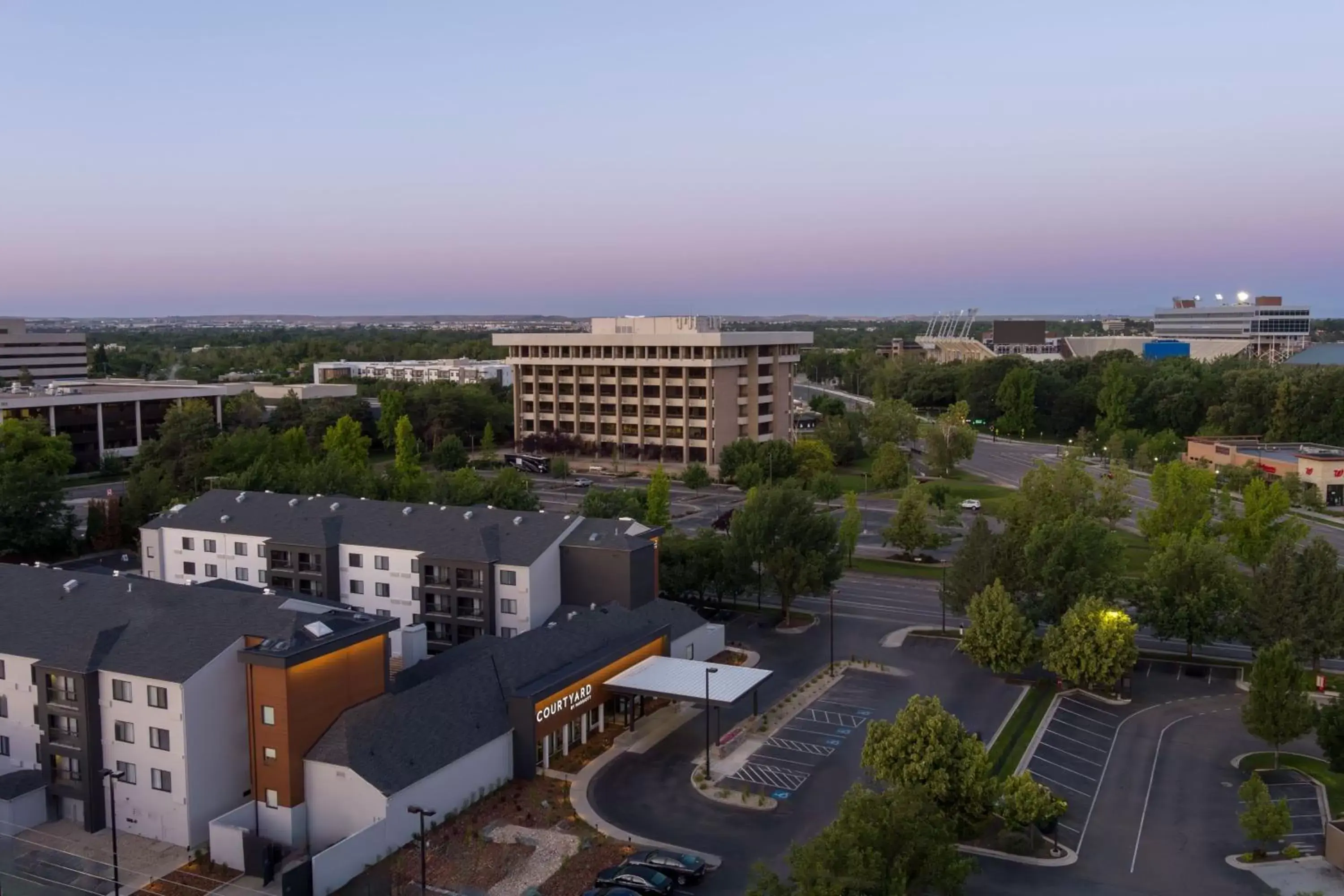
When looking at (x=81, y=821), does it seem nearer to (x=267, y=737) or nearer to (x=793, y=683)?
(x=267, y=737)

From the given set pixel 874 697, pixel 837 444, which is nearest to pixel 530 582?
pixel 874 697

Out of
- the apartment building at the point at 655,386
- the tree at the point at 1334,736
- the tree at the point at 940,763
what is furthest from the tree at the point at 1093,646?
the apartment building at the point at 655,386

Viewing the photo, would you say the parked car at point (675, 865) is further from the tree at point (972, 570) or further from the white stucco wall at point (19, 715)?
the tree at point (972, 570)

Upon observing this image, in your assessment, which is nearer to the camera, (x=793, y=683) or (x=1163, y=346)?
(x=793, y=683)

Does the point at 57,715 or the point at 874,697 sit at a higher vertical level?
the point at 57,715

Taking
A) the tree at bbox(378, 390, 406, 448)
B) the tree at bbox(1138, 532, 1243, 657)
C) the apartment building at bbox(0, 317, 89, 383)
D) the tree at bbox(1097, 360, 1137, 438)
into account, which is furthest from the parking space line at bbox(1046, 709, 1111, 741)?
the apartment building at bbox(0, 317, 89, 383)

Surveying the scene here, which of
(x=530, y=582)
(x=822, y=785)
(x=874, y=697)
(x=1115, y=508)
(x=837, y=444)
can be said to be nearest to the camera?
(x=822, y=785)

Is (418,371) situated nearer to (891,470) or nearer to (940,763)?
(891,470)
